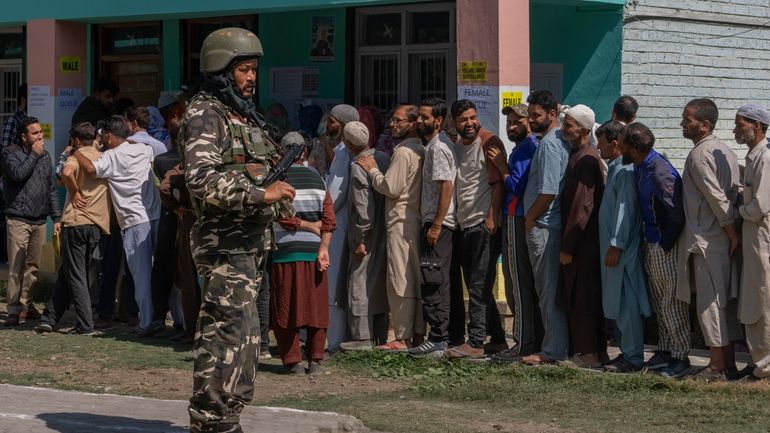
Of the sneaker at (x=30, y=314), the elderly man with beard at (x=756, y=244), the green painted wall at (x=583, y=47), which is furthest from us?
the green painted wall at (x=583, y=47)

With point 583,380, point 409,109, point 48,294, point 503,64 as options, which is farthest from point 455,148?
point 48,294

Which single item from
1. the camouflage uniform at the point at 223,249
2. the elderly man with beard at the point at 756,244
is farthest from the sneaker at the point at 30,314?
the elderly man with beard at the point at 756,244

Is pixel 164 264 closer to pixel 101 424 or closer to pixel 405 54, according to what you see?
pixel 405 54

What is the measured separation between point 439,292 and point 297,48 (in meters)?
5.10

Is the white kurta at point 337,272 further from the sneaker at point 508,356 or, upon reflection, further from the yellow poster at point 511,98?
the yellow poster at point 511,98

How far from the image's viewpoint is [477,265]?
10.1m

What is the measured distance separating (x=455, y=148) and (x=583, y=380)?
2.19 meters

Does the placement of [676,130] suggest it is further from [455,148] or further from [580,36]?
[455,148]

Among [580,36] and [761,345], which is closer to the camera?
[761,345]

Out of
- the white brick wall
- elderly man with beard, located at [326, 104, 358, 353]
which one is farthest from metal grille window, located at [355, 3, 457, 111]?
elderly man with beard, located at [326, 104, 358, 353]

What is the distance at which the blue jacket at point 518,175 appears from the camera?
32.5 feet

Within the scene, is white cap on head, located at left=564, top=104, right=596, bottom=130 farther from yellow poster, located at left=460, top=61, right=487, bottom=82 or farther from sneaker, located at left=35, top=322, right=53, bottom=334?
sneaker, located at left=35, top=322, right=53, bottom=334

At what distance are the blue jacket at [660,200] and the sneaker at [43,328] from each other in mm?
5453

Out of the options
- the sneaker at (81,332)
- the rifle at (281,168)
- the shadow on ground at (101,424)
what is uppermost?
the rifle at (281,168)
